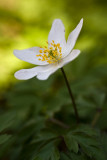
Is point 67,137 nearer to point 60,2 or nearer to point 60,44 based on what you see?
point 60,44

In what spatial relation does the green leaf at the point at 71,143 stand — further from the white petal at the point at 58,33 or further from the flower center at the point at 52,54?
the white petal at the point at 58,33

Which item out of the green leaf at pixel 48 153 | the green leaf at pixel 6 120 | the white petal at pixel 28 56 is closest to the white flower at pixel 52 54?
the white petal at pixel 28 56

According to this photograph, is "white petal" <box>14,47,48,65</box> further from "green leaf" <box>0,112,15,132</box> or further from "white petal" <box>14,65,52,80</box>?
"green leaf" <box>0,112,15,132</box>

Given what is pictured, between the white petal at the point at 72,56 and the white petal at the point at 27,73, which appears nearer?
the white petal at the point at 72,56

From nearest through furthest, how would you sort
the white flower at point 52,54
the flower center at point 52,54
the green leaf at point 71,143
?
1. the green leaf at point 71,143
2. the white flower at point 52,54
3. the flower center at point 52,54

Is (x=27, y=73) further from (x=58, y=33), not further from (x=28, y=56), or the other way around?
(x=58, y=33)
